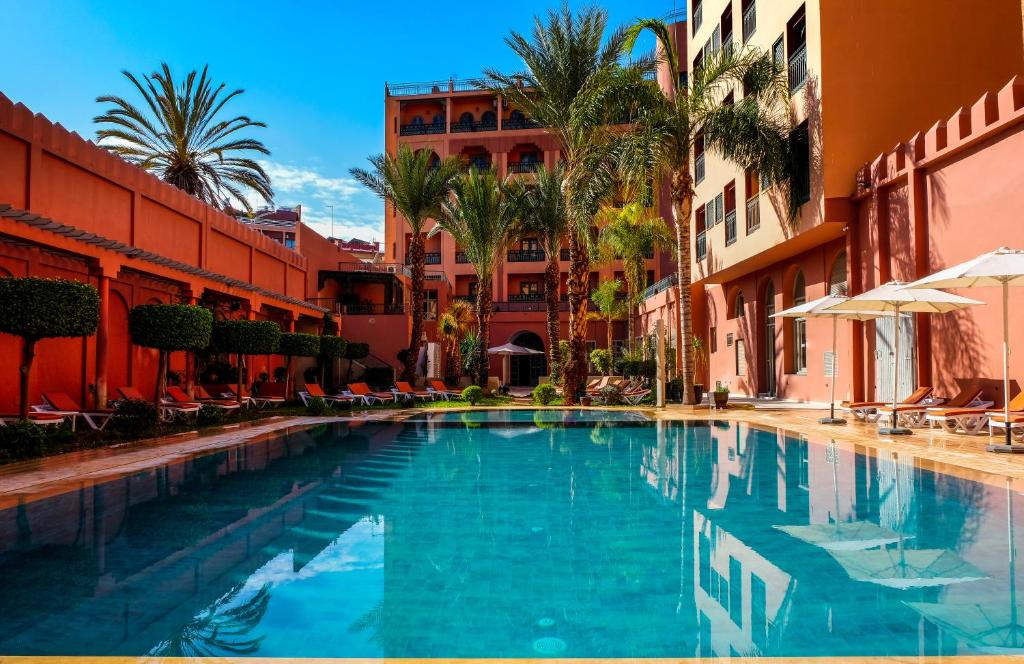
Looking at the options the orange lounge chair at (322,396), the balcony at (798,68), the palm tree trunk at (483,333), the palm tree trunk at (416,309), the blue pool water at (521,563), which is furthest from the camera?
the palm tree trunk at (483,333)

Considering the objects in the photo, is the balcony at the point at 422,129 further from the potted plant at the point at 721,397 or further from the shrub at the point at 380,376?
the potted plant at the point at 721,397

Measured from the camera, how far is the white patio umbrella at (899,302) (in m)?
10.7

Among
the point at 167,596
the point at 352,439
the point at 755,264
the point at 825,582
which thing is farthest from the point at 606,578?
the point at 755,264

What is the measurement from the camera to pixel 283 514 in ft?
20.9

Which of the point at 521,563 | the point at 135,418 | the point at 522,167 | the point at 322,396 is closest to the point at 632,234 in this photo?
the point at 322,396

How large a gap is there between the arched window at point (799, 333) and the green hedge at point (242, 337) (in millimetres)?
14254

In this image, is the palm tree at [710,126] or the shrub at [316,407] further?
the shrub at [316,407]

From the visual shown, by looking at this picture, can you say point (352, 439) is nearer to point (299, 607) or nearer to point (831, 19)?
point (299, 607)

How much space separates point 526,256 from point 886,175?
26.7 meters

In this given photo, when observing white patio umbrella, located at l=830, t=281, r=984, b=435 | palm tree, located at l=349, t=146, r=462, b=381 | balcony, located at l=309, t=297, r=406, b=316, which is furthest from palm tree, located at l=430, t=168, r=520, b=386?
white patio umbrella, located at l=830, t=281, r=984, b=435

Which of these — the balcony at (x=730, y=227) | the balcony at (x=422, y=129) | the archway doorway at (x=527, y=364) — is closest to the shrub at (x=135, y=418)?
the balcony at (x=730, y=227)

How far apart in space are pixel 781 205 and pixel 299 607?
15699 mm

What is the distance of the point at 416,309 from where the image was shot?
2362cm

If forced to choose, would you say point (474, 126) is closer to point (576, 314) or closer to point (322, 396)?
point (576, 314)
